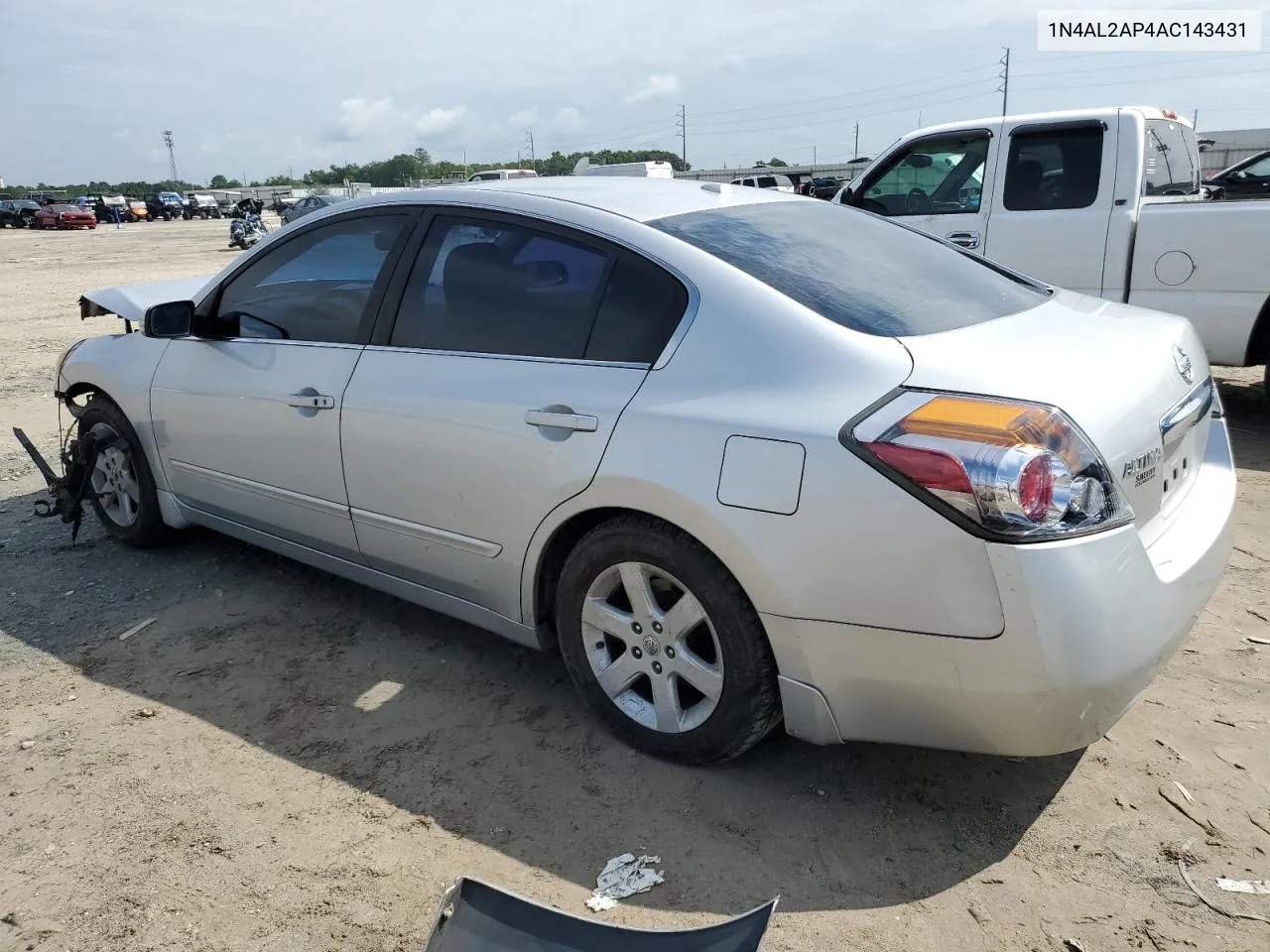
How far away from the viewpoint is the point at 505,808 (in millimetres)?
2701

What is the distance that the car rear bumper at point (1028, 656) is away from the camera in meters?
2.08

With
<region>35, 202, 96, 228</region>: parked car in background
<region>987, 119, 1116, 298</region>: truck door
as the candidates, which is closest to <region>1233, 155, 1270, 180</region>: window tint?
<region>987, 119, 1116, 298</region>: truck door

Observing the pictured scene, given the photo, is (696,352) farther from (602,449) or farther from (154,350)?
(154,350)

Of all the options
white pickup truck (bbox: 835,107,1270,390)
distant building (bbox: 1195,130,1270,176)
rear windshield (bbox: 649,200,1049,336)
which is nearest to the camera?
rear windshield (bbox: 649,200,1049,336)

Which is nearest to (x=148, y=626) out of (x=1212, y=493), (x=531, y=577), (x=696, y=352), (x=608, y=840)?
(x=531, y=577)

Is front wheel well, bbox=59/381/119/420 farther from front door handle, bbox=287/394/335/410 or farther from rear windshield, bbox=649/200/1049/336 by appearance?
rear windshield, bbox=649/200/1049/336

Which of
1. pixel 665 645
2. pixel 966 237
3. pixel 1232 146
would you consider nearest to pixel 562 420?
pixel 665 645

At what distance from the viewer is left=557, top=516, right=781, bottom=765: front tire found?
250 centimetres

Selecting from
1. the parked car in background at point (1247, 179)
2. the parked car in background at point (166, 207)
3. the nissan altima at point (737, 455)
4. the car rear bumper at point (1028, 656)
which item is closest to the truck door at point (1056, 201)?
the parked car in background at point (1247, 179)

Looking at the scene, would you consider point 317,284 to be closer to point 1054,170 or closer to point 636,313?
point 636,313

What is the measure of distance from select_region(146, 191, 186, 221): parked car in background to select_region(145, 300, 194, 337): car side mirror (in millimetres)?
65367

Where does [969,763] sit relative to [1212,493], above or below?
below

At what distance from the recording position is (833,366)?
7.76ft

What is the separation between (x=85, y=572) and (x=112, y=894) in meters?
2.46
